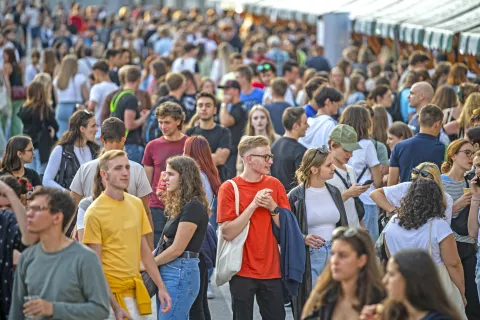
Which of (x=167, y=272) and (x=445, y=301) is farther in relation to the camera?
(x=167, y=272)

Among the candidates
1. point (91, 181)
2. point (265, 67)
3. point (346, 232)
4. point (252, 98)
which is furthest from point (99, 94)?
point (346, 232)

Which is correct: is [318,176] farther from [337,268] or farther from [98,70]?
[98,70]

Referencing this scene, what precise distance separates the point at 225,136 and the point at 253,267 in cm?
345

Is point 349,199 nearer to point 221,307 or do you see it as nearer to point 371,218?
point 371,218

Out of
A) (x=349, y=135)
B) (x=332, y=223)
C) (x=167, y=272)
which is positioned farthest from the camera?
(x=349, y=135)

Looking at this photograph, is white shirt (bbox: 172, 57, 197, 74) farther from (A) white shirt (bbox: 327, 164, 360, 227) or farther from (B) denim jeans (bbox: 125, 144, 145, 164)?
(A) white shirt (bbox: 327, 164, 360, 227)

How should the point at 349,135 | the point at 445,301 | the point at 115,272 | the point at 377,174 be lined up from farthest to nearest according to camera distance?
the point at 377,174
the point at 349,135
the point at 115,272
the point at 445,301

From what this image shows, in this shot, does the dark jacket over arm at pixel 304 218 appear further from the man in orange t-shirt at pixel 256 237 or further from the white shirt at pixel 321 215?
the man in orange t-shirt at pixel 256 237

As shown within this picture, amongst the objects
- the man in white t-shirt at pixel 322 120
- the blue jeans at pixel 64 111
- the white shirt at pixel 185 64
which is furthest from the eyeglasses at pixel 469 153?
the white shirt at pixel 185 64

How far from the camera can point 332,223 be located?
8.28m

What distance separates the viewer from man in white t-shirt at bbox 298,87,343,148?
1105 cm

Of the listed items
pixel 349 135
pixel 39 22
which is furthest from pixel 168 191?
pixel 39 22

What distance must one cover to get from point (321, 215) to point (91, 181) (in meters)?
1.69

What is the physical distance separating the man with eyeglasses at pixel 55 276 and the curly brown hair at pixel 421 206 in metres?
2.46
